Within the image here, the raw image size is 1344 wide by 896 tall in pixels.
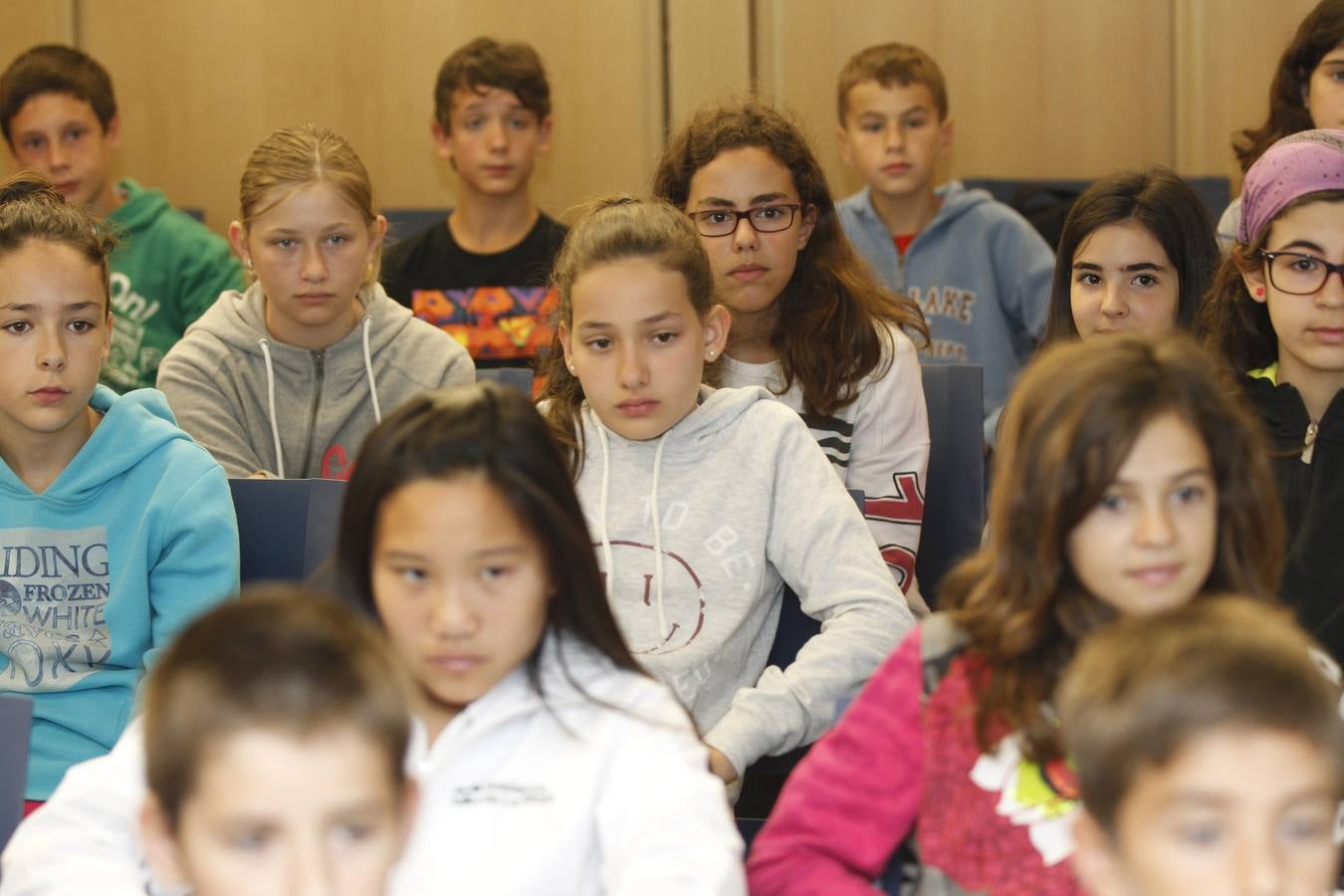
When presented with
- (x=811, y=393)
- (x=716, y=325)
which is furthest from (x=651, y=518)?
(x=811, y=393)

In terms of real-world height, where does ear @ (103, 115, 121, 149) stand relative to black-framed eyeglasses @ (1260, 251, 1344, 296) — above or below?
above

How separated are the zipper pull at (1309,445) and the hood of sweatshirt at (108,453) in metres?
1.58

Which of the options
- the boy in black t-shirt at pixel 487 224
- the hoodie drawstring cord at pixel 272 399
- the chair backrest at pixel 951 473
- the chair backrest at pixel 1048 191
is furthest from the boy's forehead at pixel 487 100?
the chair backrest at pixel 951 473

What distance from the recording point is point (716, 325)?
243cm

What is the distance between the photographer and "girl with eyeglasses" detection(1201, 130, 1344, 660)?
6.92 ft

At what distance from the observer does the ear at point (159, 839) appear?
1.25 m

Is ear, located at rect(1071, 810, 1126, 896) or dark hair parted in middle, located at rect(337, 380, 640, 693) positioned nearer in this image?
ear, located at rect(1071, 810, 1126, 896)

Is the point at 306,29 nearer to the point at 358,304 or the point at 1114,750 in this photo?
the point at 358,304

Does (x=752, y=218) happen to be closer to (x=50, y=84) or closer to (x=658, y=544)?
(x=658, y=544)

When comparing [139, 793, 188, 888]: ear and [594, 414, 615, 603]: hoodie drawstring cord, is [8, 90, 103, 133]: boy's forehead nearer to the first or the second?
[594, 414, 615, 603]: hoodie drawstring cord

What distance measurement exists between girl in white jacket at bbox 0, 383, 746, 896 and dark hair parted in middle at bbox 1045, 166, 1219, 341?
4.95ft

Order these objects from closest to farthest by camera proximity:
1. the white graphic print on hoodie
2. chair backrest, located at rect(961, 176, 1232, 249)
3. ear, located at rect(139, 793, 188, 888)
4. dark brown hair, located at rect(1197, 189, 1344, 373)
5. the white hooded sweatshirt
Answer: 1. ear, located at rect(139, 793, 188, 888)
2. the white hooded sweatshirt
3. the white graphic print on hoodie
4. dark brown hair, located at rect(1197, 189, 1344, 373)
5. chair backrest, located at rect(961, 176, 1232, 249)

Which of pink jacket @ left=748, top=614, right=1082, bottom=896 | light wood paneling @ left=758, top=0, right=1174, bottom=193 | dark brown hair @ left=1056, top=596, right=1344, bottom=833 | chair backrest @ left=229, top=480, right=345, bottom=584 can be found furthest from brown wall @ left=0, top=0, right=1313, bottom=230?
dark brown hair @ left=1056, top=596, right=1344, bottom=833

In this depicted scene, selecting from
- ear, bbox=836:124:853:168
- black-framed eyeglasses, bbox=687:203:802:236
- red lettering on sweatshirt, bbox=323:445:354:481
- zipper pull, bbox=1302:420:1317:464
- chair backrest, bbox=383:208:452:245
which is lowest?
red lettering on sweatshirt, bbox=323:445:354:481
